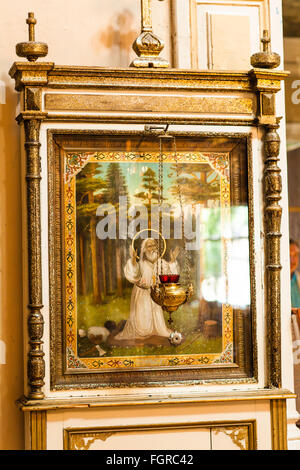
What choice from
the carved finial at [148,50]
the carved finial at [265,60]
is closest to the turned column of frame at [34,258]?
the carved finial at [148,50]

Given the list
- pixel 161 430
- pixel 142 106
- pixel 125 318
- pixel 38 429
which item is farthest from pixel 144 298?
pixel 142 106

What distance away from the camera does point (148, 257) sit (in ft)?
10.7

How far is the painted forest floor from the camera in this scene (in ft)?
10.5

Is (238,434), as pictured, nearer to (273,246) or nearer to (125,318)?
(125,318)

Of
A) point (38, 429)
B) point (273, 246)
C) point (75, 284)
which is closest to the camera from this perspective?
point (38, 429)

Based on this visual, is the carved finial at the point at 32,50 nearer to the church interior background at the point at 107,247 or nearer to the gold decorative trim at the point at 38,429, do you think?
the church interior background at the point at 107,247

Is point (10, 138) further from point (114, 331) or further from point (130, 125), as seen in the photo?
point (114, 331)

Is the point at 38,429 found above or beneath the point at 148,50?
beneath

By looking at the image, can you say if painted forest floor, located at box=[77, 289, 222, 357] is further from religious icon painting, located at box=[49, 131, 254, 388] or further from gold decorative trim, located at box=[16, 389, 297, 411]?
gold decorative trim, located at box=[16, 389, 297, 411]

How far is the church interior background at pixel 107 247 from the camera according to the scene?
3.15m

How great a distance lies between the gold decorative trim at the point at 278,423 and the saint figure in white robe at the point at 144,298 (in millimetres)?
561

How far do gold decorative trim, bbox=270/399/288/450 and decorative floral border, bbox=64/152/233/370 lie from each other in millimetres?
271

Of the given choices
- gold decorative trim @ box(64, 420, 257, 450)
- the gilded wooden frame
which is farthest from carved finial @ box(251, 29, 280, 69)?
gold decorative trim @ box(64, 420, 257, 450)

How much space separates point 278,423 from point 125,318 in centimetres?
80
